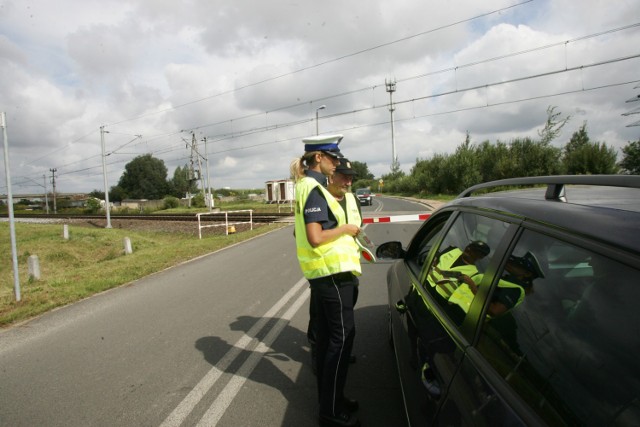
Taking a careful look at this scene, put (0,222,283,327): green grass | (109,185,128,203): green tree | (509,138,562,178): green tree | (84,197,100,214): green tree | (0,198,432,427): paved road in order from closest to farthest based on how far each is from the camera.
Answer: (0,198,432,427): paved road, (0,222,283,327): green grass, (509,138,562,178): green tree, (84,197,100,214): green tree, (109,185,128,203): green tree

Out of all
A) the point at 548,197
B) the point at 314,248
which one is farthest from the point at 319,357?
the point at 548,197

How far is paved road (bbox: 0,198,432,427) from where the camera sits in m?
2.87

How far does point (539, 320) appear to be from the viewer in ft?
4.25

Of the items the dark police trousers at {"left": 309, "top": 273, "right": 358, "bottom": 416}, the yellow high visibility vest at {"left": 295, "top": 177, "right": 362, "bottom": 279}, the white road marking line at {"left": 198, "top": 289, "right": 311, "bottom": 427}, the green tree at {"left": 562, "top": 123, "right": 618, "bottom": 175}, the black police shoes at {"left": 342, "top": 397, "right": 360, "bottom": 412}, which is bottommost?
the white road marking line at {"left": 198, "top": 289, "right": 311, "bottom": 427}

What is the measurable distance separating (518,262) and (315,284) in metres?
1.38

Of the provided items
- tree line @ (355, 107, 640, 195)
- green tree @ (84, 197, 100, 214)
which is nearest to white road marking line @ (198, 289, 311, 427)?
tree line @ (355, 107, 640, 195)

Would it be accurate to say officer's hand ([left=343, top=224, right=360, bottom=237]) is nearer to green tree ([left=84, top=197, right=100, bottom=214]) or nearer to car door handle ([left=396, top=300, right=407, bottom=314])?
car door handle ([left=396, top=300, right=407, bottom=314])

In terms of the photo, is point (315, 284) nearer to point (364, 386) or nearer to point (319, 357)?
point (319, 357)

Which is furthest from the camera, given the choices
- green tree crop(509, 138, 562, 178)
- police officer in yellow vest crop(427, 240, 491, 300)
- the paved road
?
green tree crop(509, 138, 562, 178)

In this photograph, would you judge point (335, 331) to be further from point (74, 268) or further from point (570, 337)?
point (74, 268)

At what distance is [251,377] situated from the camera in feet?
11.0

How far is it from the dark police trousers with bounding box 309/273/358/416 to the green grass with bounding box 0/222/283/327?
16.6 feet

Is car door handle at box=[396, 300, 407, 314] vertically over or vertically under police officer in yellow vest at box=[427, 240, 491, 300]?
under

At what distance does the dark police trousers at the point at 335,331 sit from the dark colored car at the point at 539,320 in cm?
55
